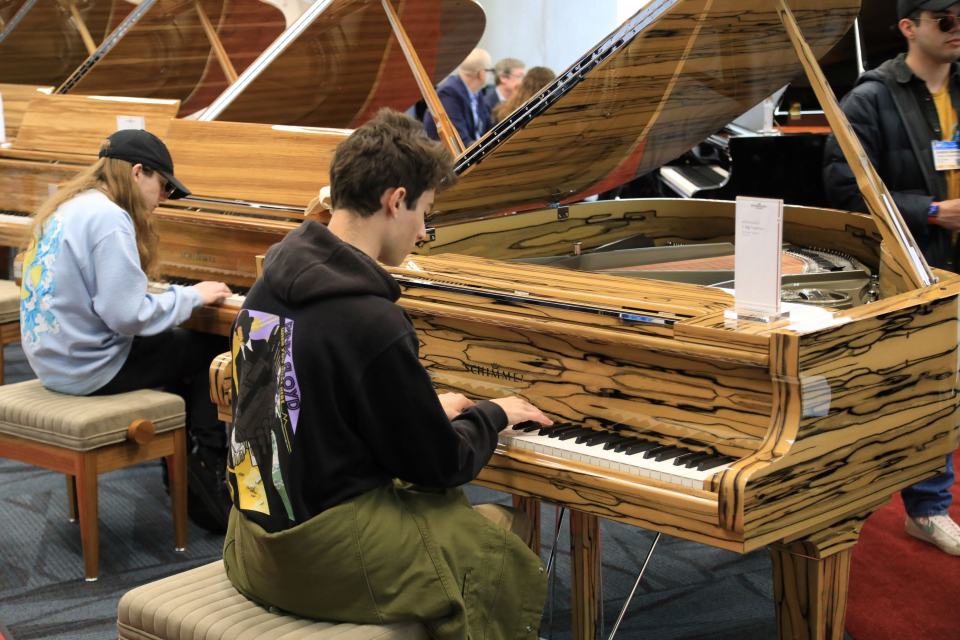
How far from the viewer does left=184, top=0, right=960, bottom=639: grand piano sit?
167 centimetres

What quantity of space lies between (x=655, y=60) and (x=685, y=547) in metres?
1.62

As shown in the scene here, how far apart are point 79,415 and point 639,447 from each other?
1795 millimetres

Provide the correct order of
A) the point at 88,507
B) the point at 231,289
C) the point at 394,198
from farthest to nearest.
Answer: the point at 231,289, the point at 88,507, the point at 394,198

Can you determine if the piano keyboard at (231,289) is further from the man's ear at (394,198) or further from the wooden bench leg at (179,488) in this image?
the man's ear at (394,198)

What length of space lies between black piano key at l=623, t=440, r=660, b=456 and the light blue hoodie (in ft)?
5.70

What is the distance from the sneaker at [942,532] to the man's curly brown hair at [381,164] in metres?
2.21

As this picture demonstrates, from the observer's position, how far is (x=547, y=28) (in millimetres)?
9391

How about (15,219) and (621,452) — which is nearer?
(621,452)

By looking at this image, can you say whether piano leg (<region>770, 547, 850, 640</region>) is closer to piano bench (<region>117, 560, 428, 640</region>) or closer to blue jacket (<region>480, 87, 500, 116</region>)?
piano bench (<region>117, 560, 428, 640</region>)

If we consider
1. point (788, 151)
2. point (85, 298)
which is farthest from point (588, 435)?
point (788, 151)

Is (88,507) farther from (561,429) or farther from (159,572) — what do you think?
(561,429)

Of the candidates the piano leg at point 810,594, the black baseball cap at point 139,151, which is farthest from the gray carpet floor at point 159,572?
the black baseball cap at point 139,151

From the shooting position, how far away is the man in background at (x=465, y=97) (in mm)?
6578

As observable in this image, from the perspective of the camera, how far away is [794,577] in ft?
6.42
